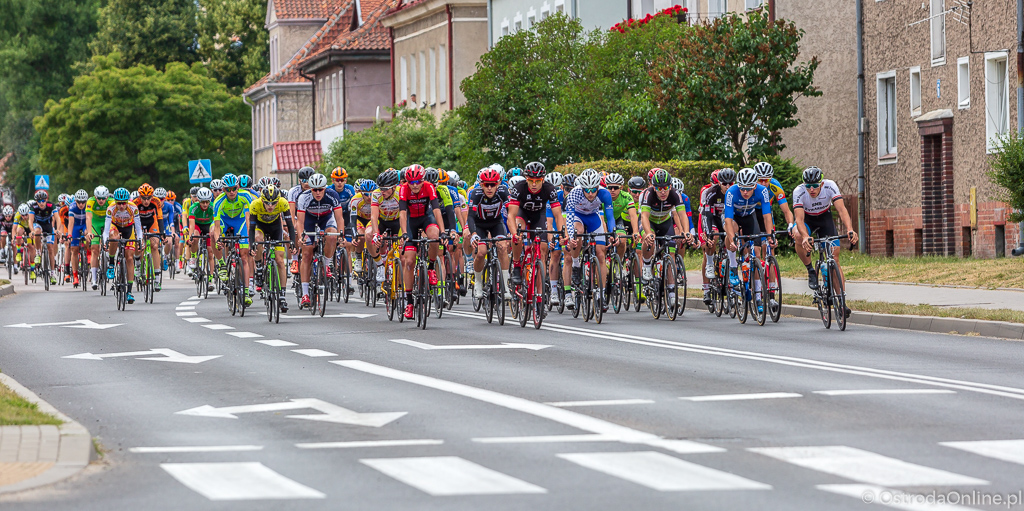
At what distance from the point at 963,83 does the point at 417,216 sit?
1786 centimetres

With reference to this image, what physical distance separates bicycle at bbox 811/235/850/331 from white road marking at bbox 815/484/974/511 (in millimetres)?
10570

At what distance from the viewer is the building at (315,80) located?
72500mm

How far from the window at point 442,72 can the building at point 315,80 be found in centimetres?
703

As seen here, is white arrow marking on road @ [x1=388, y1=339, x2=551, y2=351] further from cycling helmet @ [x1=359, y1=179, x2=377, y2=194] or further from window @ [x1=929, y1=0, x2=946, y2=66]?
window @ [x1=929, y1=0, x2=946, y2=66]

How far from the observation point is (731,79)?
36188 mm

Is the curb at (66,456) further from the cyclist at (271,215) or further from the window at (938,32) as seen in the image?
the window at (938,32)

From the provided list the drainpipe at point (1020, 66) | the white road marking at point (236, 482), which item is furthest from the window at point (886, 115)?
the white road marking at point (236, 482)

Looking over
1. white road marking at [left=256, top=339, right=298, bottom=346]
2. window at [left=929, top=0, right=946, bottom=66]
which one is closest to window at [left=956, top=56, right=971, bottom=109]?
window at [left=929, top=0, right=946, bottom=66]

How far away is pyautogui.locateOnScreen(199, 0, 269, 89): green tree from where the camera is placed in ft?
304

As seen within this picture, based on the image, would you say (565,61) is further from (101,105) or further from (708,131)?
(101,105)

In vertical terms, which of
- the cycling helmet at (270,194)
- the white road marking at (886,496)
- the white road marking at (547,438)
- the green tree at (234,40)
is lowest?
the white road marking at (886,496)

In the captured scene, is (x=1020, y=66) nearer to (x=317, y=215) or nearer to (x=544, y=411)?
(x=317, y=215)

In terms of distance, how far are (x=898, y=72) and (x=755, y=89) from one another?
3.16m

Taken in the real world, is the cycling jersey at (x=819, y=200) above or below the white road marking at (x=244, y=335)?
above
